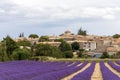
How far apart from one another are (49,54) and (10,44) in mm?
17485

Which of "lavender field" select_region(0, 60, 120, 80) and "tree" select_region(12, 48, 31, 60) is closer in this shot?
"lavender field" select_region(0, 60, 120, 80)

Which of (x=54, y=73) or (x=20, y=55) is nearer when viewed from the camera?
(x=54, y=73)

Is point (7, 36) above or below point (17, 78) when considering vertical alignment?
above

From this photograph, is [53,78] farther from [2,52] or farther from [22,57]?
[22,57]

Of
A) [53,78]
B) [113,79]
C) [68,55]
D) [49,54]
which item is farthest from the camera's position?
[68,55]

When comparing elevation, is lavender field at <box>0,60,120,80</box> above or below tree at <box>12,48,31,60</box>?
below

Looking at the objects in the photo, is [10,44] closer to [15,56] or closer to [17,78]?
[15,56]

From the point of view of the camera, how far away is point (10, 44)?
11250cm

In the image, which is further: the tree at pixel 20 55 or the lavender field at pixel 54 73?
the tree at pixel 20 55

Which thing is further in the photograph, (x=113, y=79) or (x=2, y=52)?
(x=2, y=52)

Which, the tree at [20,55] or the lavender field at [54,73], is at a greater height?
the tree at [20,55]

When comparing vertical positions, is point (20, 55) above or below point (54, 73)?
above

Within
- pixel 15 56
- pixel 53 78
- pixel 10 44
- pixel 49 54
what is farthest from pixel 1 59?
pixel 53 78

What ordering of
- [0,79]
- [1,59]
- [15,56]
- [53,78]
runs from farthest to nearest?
1. [15,56]
2. [1,59]
3. [53,78]
4. [0,79]
